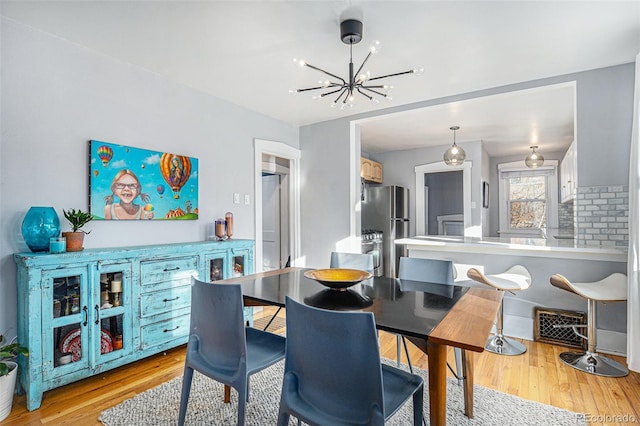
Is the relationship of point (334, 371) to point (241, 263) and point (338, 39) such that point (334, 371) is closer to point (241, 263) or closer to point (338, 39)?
point (338, 39)

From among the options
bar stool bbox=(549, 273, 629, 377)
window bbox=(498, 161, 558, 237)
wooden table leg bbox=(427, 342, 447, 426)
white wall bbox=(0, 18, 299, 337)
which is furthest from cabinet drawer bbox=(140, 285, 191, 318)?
window bbox=(498, 161, 558, 237)

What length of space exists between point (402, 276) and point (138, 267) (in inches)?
76.1

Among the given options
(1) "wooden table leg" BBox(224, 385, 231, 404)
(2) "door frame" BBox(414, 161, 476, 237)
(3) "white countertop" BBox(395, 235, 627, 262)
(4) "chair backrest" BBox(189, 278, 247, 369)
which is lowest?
(1) "wooden table leg" BBox(224, 385, 231, 404)

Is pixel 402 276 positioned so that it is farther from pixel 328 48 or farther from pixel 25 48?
pixel 25 48

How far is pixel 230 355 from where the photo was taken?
155 cm

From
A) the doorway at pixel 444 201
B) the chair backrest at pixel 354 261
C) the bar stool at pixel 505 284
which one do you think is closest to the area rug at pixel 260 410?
the bar stool at pixel 505 284

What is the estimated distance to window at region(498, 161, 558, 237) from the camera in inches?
257

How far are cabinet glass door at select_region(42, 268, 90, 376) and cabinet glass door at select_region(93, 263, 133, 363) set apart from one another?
78 mm

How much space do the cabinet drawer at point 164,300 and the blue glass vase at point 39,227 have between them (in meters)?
0.71

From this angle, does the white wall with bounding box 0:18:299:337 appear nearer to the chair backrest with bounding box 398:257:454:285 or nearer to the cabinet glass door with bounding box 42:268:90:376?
the cabinet glass door with bounding box 42:268:90:376

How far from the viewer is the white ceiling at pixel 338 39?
80.0 inches

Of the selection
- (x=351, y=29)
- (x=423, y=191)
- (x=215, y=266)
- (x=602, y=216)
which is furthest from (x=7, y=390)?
(x=423, y=191)

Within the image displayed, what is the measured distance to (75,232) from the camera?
2279 millimetres

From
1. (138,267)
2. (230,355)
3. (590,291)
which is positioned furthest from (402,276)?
(138,267)
